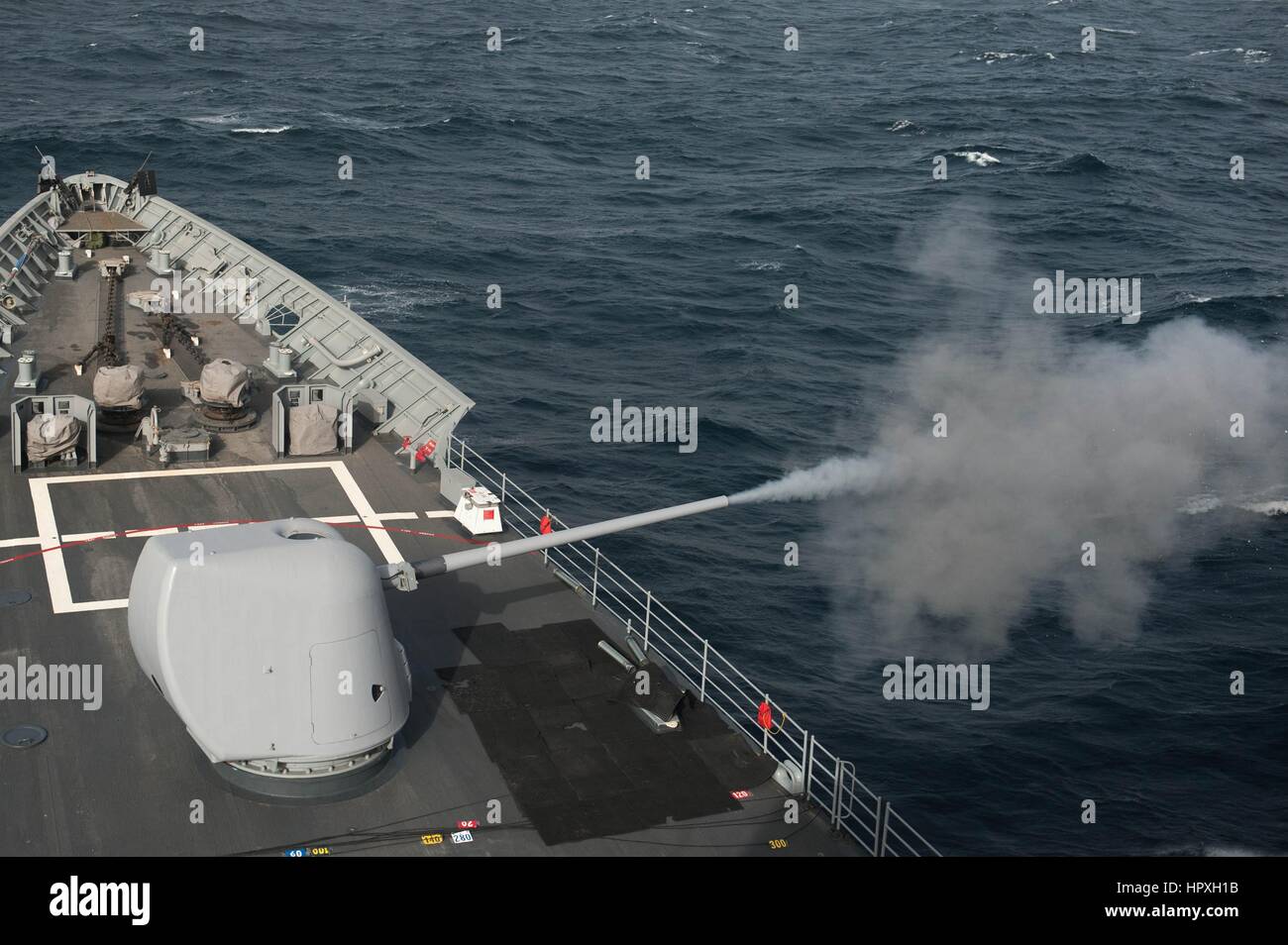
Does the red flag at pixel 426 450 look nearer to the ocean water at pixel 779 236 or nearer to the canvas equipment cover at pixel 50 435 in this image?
the canvas equipment cover at pixel 50 435

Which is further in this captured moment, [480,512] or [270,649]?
[480,512]

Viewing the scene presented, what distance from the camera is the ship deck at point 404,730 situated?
1407 centimetres

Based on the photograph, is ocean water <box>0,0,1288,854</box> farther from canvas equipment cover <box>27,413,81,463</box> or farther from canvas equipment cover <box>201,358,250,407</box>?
canvas equipment cover <box>27,413,81,463</box>

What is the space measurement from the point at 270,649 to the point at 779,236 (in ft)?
152

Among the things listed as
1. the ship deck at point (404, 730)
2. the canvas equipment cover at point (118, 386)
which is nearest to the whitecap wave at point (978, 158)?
the ship deck at point (404, 730)

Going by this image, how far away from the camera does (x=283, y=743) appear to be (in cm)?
1409

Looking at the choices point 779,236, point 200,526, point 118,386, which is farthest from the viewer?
point 779,236

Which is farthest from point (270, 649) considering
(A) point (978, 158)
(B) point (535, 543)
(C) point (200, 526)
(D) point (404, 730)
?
(A) point (978, 158)

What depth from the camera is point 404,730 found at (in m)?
16.0

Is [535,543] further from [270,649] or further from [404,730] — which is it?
[270,649]

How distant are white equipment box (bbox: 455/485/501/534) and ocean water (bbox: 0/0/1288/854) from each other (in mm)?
8835
